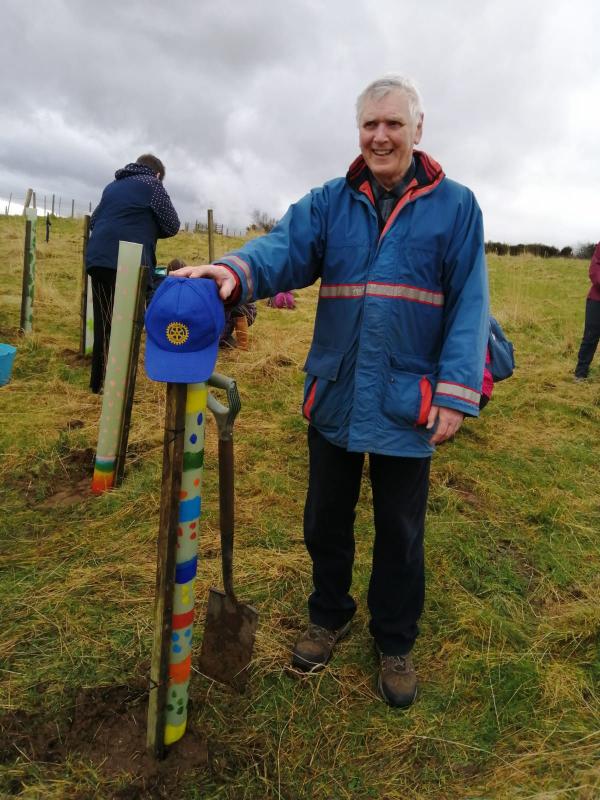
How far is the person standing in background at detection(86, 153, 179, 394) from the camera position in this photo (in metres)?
4.46

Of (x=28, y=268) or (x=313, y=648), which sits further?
(x=28, y=268)

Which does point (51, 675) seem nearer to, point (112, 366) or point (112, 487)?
point (112, 487)

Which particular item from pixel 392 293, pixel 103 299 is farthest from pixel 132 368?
pixel 392 293

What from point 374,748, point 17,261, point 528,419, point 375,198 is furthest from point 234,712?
point 17,261

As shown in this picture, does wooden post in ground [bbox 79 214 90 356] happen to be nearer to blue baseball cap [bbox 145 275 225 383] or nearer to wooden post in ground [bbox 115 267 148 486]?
wooden post in ground [bbox 115 267 148 486]

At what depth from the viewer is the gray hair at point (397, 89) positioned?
160cm

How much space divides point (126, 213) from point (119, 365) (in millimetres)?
1858

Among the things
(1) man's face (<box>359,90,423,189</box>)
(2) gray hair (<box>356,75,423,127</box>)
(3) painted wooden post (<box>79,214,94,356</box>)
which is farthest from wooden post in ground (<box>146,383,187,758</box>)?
(3) painted wooden post (<box>79,214,94,356</box>)

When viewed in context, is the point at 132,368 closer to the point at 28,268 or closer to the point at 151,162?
the point at 151,162

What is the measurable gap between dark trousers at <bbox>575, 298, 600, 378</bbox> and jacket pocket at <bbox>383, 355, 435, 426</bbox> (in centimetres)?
551

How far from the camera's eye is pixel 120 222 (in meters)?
4.46

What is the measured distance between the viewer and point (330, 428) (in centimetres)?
184

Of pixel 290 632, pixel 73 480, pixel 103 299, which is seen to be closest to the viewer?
pixel 290 632

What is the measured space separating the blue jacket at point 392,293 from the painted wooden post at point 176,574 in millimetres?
452
